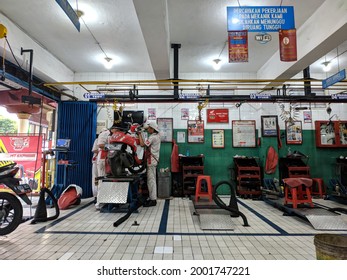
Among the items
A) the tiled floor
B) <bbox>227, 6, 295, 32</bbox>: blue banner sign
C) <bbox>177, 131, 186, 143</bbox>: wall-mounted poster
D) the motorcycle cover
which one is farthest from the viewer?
<bbox>177, 131, 186, 143</bbox>: wall-mounted poster

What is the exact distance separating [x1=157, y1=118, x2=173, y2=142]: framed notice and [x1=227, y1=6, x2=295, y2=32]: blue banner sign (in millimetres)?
4015

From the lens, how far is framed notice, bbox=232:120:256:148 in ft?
22.3

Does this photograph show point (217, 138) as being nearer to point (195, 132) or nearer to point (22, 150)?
point (195, 132)

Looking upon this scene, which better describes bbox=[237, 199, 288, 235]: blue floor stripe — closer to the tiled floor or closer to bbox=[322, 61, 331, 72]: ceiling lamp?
the tiled floor

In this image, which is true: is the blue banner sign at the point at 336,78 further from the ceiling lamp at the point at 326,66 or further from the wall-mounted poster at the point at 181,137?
the wall-mounted poster at the point at 181,137

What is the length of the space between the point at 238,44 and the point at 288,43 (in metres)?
0.84

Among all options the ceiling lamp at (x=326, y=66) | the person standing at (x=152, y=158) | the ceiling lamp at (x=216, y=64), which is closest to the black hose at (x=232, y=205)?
the person standing at (x=152, y=158)

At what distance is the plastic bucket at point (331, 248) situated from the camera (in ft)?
5.68

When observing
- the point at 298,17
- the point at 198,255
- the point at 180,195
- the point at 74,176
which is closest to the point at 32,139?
the point at 74,176

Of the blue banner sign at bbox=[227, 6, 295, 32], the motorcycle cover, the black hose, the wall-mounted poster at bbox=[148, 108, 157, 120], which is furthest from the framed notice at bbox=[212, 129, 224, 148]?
the motorcycle cover

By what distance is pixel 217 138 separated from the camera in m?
6.84

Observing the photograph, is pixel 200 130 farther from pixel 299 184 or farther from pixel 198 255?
pixel 198 255

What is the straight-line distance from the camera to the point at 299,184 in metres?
4.21

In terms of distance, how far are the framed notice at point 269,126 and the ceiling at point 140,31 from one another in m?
1.78
